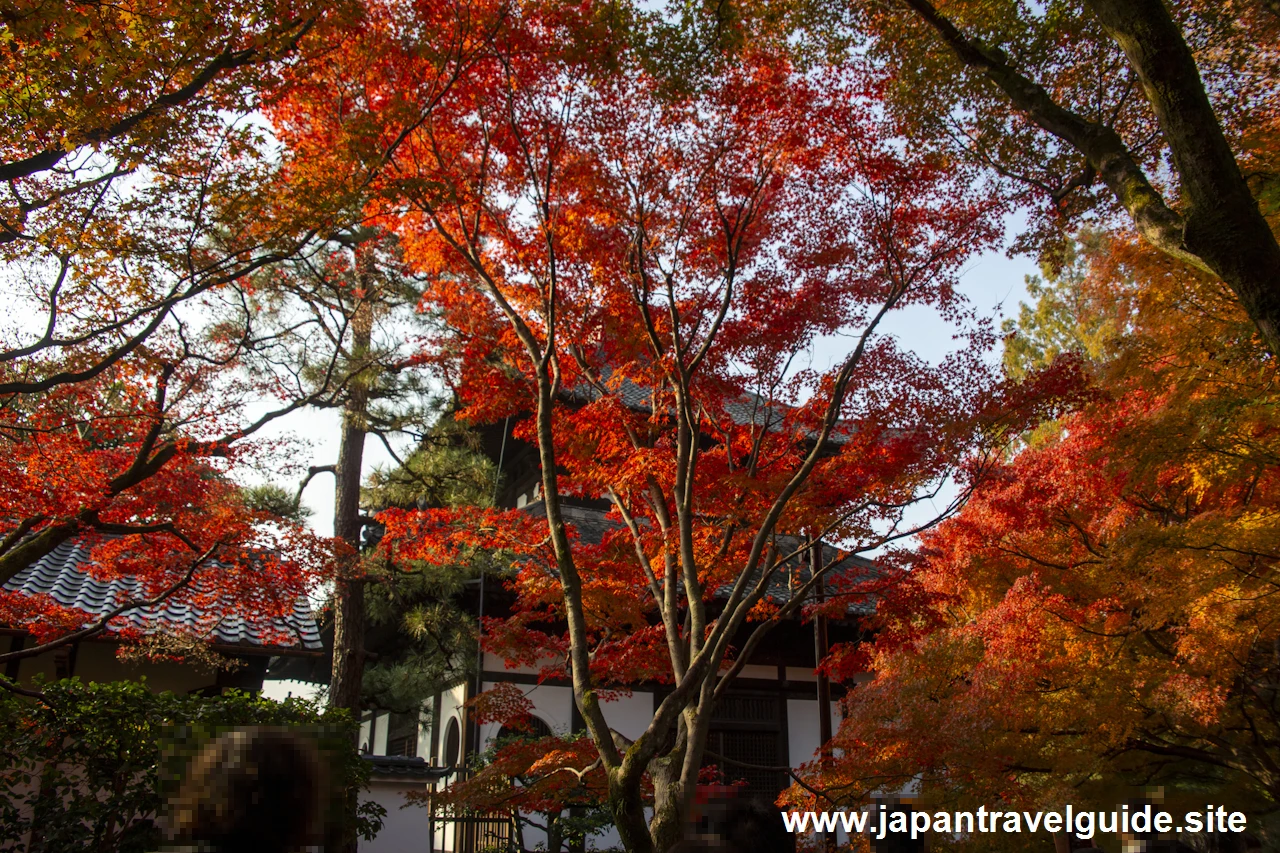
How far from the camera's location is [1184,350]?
6.97 metres

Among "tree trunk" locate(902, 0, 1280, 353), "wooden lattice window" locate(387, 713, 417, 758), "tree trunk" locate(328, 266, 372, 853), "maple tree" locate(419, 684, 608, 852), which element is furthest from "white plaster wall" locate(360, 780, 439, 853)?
"tree trunk" locate(902, 0, 1280, 353)

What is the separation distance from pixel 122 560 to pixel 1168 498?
37.3ft

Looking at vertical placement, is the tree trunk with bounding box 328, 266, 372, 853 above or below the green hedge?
above

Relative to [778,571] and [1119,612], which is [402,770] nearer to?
[778,571]

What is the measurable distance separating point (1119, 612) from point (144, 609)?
10186mm

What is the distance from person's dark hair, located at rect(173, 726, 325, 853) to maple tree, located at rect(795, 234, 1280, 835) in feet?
21.5

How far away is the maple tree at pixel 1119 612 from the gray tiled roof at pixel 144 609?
20.3 ft

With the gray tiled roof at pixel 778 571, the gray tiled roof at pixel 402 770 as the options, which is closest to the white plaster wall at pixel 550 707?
the gray tiled roof at pixel 402 770

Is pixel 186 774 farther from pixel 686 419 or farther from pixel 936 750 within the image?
pixel 936 750

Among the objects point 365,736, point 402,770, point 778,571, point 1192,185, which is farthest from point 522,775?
point 365,736

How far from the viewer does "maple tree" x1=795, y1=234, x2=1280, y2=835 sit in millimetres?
6484

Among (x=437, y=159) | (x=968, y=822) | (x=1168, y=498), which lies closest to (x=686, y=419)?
(x=437, y=159)

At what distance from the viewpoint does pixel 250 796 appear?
1955 mm

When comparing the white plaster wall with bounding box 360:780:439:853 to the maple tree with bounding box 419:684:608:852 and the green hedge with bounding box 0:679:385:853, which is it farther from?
the green hedge with bounding box 0:679:385:853
